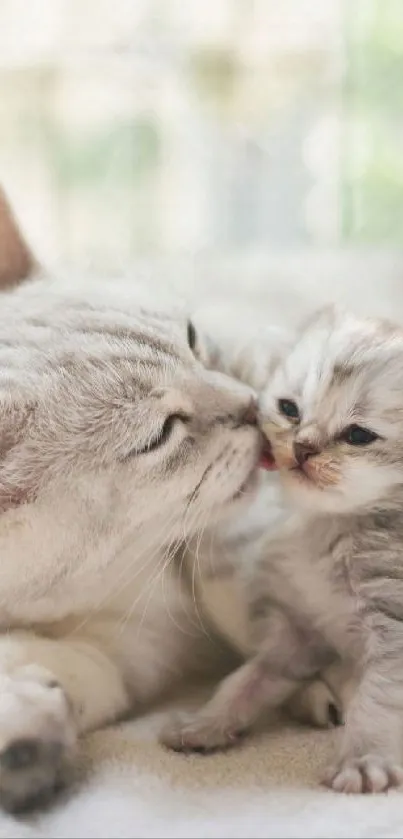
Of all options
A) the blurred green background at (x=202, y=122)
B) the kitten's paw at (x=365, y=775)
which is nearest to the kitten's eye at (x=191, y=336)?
the kitten's paw at (x=365, y=775)

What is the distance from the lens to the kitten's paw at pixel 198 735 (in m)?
0.94

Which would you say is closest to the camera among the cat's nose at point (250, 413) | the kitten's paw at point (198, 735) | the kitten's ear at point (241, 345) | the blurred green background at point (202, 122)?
the kitten's paw at point (198, 735)

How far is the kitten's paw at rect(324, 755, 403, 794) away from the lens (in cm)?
84

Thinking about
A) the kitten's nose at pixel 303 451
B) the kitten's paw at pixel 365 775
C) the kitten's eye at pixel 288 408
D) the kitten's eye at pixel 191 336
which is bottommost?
the kitten's paw at pixel 365 775

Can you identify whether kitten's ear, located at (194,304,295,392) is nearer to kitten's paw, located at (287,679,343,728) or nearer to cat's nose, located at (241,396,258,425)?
cat's nose, located at (241,396,258,425)

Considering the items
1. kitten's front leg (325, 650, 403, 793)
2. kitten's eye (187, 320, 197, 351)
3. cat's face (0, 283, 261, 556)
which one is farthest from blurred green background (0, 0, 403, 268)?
kitten's front leg (325, 650, 403, 793)

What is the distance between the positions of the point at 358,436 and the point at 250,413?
A: 12cm

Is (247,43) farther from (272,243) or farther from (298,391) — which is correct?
(298,391)

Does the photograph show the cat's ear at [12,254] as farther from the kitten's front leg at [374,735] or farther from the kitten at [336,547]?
the kitten's front leg at [374,735]

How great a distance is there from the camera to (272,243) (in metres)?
2.24

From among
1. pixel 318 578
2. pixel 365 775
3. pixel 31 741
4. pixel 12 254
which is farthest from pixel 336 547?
pixel 12 254

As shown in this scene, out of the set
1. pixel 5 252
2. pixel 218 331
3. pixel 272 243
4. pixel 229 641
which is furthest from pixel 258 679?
pixel 272 243

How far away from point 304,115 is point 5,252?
1.15 m

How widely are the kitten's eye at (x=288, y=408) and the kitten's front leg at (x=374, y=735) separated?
9.9 inches
